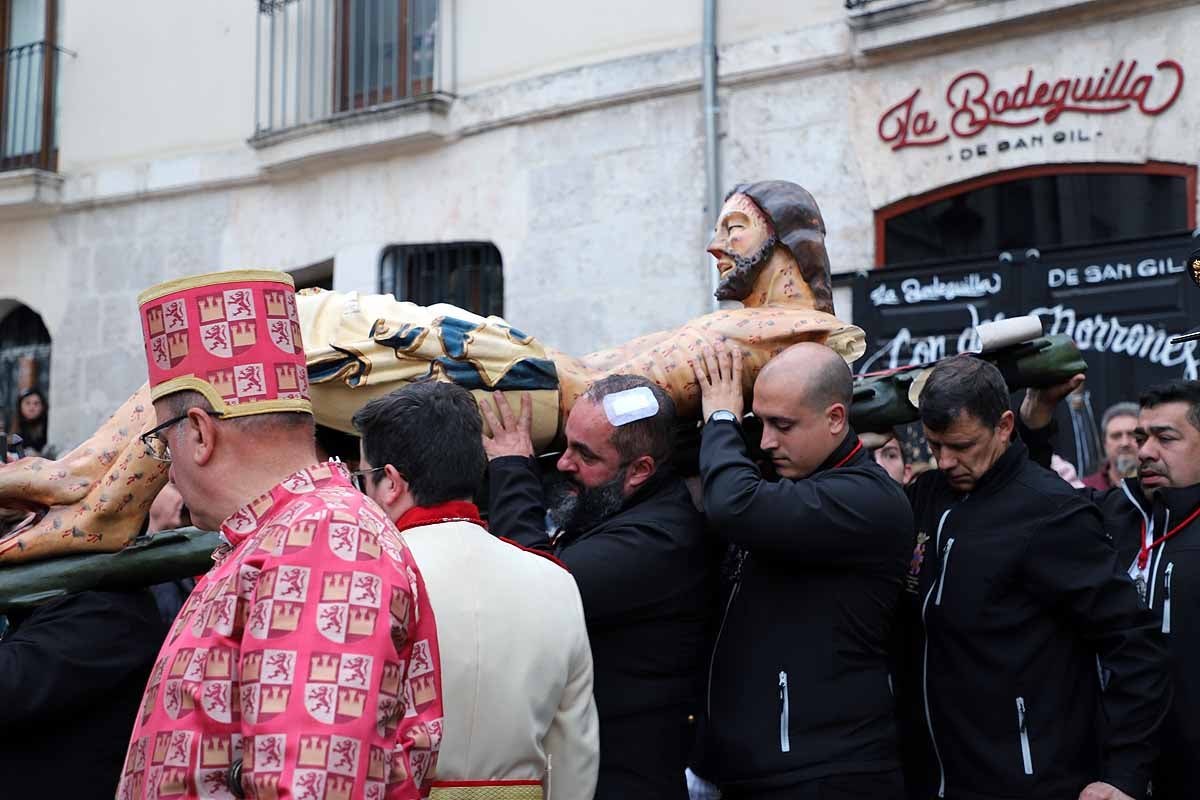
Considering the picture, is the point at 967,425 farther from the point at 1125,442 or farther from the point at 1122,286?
the point at 1122,286

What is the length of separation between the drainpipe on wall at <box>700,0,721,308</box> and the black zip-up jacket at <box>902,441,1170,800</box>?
19.3 ft

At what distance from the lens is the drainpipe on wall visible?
9438 millimetres

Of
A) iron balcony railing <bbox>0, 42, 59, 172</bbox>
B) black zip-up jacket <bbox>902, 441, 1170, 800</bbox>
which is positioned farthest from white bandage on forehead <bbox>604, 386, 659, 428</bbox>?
iron balcony railing <bbox>0, 42, 59, 172</bbox>

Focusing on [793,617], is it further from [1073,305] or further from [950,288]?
[950,288]

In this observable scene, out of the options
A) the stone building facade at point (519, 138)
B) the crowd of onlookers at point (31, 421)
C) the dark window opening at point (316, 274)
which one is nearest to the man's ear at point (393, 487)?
the stone building facade at point (519, 138)

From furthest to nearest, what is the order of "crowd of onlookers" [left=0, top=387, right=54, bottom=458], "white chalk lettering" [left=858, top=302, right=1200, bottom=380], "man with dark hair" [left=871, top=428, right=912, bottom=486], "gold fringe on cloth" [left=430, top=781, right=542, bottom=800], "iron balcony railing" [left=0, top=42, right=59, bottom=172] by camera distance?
"iron balcony railing" [left=0, top=42, right=59, bottom=172]
"crowd of onlookers" [left=0, top=387, right=54, bottom=458]
"white chalk lettering" [left=858, top=302, right=1200, bottom=380]
"man with dark hair" [left=871, top=428, right=912, bottom=486]
"gold fringe on cloth" [left=430, top=781, right=542, bottom=800]

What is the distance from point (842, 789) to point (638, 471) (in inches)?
35.9

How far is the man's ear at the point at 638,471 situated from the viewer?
3684mm

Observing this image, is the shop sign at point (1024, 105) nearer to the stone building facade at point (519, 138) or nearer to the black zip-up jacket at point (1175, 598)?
the stone building facade at point (519, 138)

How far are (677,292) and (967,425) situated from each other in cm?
592

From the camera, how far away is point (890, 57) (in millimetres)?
8977

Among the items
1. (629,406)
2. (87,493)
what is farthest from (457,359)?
(87,493)

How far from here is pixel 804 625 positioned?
137 inches

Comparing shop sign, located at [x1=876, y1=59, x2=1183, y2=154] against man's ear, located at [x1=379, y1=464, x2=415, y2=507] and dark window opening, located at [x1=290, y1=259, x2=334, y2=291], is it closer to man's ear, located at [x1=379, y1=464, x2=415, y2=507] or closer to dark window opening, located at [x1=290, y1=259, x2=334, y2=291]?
dark window opening, located at [x1=290, y1=259, x2=334, y2=291]
